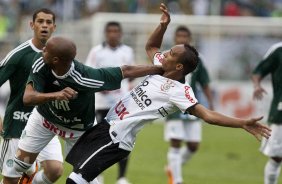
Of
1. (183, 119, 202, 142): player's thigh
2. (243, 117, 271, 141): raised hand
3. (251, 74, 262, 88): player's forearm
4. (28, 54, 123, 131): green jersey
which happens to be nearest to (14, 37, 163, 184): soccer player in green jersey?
(28, 54, 123, 131): green jersey

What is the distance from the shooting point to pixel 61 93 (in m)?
8.23

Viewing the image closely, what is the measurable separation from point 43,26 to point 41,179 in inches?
74.6

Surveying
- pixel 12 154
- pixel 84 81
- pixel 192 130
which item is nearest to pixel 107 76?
Result: pixel 84 81

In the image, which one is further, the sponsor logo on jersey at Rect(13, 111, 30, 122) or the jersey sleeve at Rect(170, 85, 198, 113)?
the sponsor logo on jersey at Rect(13, 111, 30, 122)

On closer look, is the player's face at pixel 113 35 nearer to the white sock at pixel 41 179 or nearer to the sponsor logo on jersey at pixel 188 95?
the white sock at pixel 41 179

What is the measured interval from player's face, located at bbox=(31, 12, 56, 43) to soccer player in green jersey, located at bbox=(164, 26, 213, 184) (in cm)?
384

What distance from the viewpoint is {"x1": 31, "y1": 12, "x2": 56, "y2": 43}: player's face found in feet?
32.9

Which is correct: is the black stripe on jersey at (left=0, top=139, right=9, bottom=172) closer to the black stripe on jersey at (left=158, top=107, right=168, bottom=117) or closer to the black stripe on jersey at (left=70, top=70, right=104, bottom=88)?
the black stripe on jersey at (left=70, top=70, right=104, bottom=88)

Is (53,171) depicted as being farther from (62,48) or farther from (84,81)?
(62,48)

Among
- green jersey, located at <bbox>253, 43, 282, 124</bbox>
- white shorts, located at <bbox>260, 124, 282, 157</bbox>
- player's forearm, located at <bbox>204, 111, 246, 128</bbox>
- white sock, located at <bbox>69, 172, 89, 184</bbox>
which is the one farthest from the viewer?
green jersey, located at <bbox>253, 43, 282, 124</bbox>

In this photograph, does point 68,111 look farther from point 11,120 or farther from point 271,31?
point 271,31

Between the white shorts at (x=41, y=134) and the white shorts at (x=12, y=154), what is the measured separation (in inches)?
Answer: 19.3

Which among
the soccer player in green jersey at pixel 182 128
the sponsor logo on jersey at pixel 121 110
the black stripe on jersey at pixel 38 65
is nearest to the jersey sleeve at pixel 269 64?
the soccer player in green jersey at pixel 182 128

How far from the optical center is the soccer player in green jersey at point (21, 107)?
9906mm
